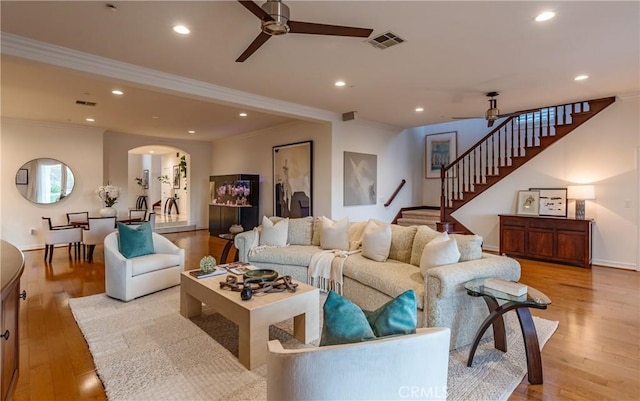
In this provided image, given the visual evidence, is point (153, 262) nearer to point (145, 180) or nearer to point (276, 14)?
point (276, 14)

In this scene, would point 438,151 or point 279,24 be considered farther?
point 438,151

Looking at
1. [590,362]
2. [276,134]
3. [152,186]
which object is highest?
[276,134]

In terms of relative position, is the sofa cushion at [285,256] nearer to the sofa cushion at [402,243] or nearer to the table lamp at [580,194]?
the sofa cushion at [402,243]

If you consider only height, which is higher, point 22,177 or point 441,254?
point 22,177

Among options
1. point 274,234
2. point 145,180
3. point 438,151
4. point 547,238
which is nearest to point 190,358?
point 274,234

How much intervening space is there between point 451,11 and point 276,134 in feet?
17.9

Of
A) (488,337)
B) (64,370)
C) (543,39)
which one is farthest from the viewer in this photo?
(543,39)

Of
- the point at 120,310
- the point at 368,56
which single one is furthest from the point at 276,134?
the point at 120,310

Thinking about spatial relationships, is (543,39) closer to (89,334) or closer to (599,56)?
(599,56)

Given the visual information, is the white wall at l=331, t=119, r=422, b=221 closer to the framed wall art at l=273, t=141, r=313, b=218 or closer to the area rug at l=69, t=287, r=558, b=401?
the framed wall art at l=273, t=141, r=313, b=218

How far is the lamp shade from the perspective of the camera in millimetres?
5371

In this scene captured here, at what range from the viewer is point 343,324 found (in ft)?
4.25

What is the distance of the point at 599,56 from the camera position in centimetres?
357

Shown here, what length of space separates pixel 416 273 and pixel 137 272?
3.21m
